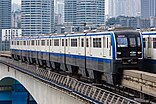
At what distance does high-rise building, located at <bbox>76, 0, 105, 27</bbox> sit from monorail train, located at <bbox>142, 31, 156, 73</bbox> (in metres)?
144

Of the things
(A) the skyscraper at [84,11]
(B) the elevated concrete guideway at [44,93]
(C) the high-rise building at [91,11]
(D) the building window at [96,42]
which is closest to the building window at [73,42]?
(B) the elevated concrete guideway at [44,93]

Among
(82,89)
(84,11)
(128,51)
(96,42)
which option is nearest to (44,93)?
(96,42)

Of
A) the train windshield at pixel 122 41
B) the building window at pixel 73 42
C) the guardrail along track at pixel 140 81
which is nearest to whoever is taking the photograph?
the guardrail along track at pixel 140 81

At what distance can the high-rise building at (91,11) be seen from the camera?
558ft

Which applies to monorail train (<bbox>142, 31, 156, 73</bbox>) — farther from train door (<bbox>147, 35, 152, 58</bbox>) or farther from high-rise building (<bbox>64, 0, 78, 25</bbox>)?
high-rise building (<bbox>64, 0, 78, 25</bbox>)

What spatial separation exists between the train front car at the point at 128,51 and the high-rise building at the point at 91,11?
474ft

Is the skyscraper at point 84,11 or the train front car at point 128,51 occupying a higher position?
the skyscraper at point 84,11

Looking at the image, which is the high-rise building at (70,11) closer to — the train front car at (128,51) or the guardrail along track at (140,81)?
the train front car at (128,51)

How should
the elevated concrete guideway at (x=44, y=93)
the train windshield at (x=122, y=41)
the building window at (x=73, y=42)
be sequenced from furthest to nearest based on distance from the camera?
the building window at (x=73, y=42)
the elevated concrete guideway at (x=44, y=93)
the train windshield at (x=122, y=41)

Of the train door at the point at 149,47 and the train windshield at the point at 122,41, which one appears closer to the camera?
the train windshield at the point at 122,41

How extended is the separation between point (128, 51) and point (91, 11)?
155121 mm

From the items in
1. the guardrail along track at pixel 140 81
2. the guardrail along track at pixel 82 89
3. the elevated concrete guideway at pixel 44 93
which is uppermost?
the guardrail along track at pixel 140 81

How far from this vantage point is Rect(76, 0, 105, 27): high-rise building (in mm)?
170125

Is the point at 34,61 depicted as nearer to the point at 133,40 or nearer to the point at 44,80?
the point at 44,80
